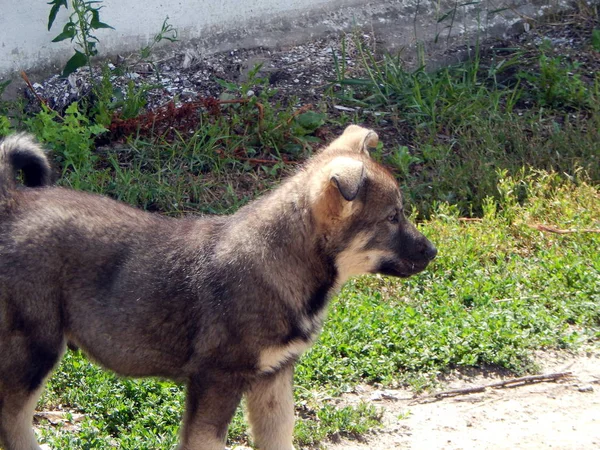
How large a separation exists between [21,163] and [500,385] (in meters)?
2.90

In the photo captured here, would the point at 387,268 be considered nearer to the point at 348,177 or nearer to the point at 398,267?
the point at 398,267

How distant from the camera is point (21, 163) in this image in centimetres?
495

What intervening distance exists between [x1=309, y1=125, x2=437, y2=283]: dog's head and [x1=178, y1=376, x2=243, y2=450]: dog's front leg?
824 mm

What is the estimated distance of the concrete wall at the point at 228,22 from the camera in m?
8.16

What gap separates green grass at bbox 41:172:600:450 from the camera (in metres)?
5.11

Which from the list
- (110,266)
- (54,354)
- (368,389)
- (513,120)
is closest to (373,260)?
(368,389)

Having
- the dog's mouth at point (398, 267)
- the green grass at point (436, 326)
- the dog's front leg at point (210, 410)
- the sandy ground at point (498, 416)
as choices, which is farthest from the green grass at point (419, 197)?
the dog's mouth at point (398, 267)

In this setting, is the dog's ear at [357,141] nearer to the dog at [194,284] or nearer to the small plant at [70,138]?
the dog at [194,284]

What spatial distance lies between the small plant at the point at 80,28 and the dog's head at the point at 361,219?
140 inches

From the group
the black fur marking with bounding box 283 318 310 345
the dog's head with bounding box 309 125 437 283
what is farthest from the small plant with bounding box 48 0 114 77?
the black fur marking with bounding box 283 318 310 345

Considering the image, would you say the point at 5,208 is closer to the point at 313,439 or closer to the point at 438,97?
the point at 313,439

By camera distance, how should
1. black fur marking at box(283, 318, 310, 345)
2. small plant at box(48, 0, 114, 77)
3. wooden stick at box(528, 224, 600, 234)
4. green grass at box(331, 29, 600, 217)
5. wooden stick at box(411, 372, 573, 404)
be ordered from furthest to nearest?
small plant at box(48, 0, 114, 77), green grass at box(331, 29, 600, 217), wooden stick at box(528, 224, 600, 234), wooden stick at box(411, 372, 573, 404), black fur marking at box(283, 318, 310, 345)

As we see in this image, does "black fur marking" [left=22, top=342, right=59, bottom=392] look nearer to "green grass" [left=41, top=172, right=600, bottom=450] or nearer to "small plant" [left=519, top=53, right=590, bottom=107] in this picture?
"green grass" [left=41, top=172, right=600, bottom=450]

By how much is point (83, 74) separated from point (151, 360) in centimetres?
435
